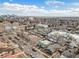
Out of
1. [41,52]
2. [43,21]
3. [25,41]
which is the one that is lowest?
[41,52]

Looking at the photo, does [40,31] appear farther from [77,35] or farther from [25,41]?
[77,35]

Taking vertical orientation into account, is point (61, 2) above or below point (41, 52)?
above

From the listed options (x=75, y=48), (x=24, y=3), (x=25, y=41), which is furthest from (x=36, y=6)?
(x=75, y=48)

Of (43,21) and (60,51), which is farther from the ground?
(43,21)

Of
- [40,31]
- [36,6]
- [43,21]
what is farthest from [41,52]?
[36,6]

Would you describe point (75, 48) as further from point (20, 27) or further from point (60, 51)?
point (20, 27)

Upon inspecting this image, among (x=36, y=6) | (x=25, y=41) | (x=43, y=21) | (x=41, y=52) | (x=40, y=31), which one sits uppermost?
(x=36, y=6)
